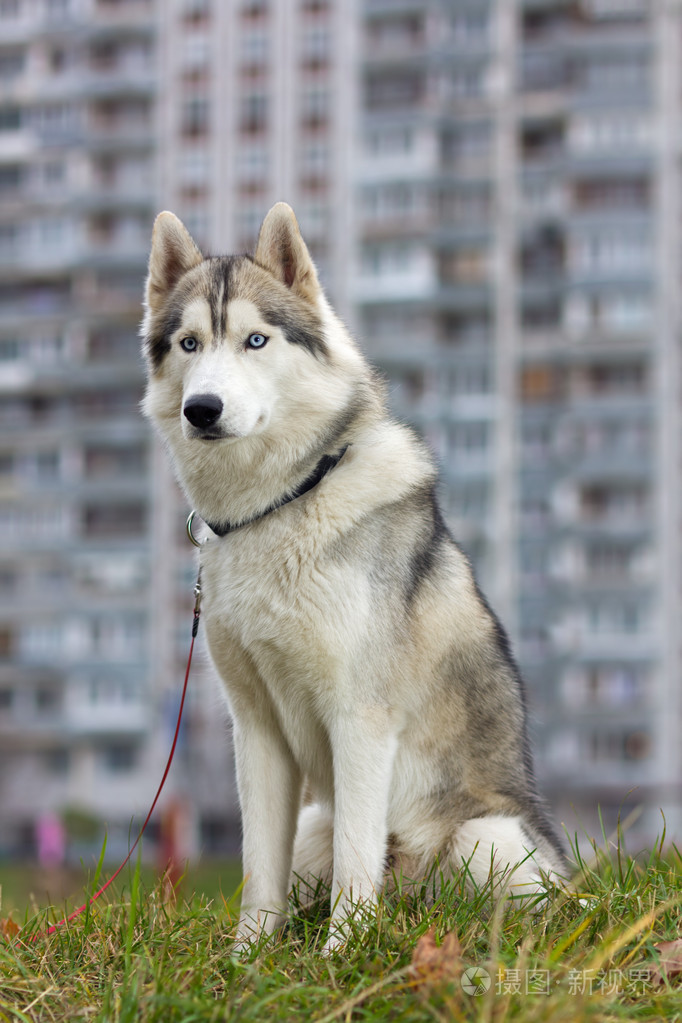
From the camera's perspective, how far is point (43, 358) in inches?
3063

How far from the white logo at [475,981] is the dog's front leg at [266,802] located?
1386 millimetres

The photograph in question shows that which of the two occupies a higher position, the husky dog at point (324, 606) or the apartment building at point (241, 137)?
the apartment building at point (241, 137)

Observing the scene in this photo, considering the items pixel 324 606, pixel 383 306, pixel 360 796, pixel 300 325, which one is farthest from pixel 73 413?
pixel 360 796

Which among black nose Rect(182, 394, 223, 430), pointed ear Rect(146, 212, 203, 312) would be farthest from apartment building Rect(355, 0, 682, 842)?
black nose Rect(182, 394, 223, 430)

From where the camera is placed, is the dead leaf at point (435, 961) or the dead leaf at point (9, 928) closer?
the dead leaf at point (435, 961)

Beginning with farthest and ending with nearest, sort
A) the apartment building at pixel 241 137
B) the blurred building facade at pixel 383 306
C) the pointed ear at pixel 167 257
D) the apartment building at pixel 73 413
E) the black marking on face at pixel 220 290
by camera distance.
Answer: the apartment building at pixel 241 137
the apartment building at pixel 73 413
the blurred building facade at pixel 383 306
the pointed ear at pixel 167 257
the black marking on face at pixel 220 290

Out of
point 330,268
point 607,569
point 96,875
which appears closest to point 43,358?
point 330,268

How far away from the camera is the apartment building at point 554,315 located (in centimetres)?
6750

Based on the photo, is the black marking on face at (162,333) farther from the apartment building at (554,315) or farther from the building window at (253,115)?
the building window at (253,115)

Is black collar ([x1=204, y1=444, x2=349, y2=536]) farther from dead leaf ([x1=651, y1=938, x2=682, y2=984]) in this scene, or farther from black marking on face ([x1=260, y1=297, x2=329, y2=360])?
dead leaf ([x1=651, y1=938, x2=682, y2=984])

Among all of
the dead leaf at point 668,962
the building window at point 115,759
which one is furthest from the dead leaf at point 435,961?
the building window at point 115,759

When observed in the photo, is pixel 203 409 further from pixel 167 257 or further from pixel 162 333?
pixel 167 257

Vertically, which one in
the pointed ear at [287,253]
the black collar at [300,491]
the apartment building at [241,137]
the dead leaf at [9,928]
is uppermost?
the apartment building at [241,137]

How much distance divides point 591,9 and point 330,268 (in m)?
A: 21.5
